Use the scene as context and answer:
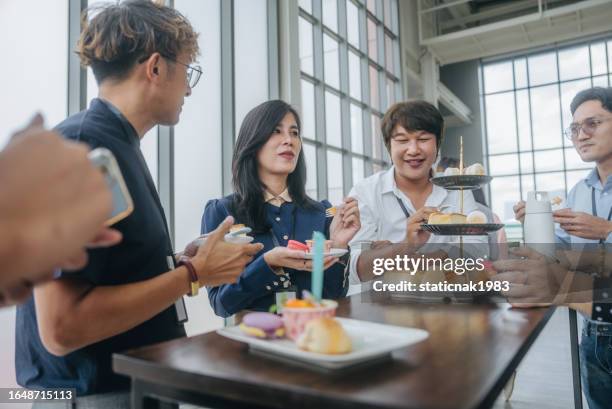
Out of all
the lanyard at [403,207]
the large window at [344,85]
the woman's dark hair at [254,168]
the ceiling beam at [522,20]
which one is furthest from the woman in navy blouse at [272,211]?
the ceiling beam at [522,20]

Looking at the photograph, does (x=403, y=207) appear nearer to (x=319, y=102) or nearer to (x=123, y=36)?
(x=123, y=36)

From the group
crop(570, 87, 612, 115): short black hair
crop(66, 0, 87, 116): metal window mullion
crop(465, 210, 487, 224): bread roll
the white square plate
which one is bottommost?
the white square plate

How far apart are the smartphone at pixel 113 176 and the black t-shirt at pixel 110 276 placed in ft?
0.97

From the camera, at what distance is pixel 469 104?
12.1 m

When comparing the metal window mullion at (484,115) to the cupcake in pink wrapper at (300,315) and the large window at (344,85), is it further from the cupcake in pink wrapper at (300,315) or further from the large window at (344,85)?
the cupcake in pink wrapper at (300,315)

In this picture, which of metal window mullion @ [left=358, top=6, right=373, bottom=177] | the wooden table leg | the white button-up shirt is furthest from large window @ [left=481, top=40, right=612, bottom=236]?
the white button-up shirt

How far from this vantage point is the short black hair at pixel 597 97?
7.01ft

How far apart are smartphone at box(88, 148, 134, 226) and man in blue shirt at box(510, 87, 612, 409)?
1.42 meters

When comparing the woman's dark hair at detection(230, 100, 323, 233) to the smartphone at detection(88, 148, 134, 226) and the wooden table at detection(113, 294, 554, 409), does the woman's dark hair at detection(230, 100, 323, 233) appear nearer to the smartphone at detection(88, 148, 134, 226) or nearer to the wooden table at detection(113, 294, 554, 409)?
the wooden table at detection(113, 294, 554, 409)

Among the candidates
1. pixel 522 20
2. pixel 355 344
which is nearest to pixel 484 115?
pixel 522 20

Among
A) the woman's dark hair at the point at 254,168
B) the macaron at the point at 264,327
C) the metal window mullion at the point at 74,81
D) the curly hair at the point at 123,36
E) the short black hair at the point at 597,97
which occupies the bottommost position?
the macaron at the point at 264,327

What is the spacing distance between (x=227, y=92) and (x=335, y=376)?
3892 mm

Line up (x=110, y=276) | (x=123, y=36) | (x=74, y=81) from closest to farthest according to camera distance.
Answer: (x=110, y=276) → (x=123, y=36) → (x=74, y=81)

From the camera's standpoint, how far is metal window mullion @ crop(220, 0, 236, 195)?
164 inches
